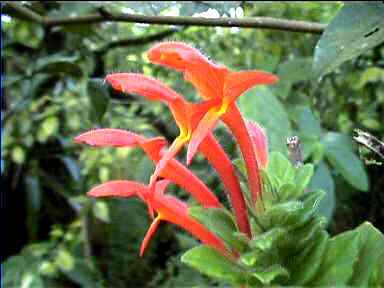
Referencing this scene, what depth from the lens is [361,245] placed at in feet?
1.43

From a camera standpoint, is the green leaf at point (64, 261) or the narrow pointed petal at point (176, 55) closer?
the narrow pointed petal at point (176, 55)

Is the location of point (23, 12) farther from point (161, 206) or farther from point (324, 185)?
point (161, 206)

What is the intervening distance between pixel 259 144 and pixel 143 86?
11 centimetres

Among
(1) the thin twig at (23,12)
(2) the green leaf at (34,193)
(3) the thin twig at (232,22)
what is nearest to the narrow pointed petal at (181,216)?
(3) the thin twig at (232,22)

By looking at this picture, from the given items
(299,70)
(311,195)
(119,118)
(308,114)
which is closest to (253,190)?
(311,195)

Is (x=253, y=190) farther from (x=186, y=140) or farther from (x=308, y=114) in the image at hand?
(x=308, y=114)

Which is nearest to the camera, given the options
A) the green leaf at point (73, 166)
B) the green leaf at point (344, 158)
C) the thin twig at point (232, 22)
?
the thin twig at point (232, 22)

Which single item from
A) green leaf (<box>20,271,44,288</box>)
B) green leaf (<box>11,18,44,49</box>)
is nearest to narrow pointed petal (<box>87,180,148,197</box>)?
green leaf (<box>20,271,44,288</box>)

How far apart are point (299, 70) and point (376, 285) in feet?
3.26

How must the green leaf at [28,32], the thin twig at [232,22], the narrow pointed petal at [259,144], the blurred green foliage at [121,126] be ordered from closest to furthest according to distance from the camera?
the narrow pointed petal at [259,144] < the thin twig at [232,22] < the blurred green foliage at [121,126] < the green leaf at [28,32]

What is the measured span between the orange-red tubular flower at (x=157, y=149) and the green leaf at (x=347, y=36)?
0.52 ft

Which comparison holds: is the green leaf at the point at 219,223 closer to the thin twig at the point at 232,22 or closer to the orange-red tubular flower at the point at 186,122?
the orange-red tubular flower at the point at 186,122

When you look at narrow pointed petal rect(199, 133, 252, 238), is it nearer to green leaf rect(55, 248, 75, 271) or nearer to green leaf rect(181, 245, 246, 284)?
green leaf rect(181, 245, 246, 284)

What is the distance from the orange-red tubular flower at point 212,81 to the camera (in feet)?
1.37
